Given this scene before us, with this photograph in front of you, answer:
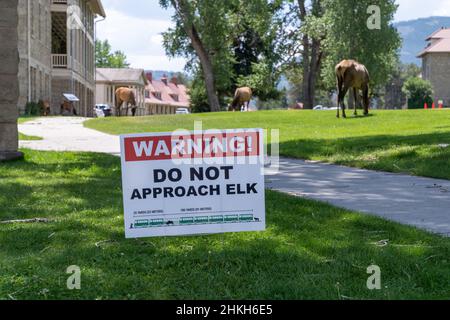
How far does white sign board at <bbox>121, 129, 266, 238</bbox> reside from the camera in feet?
15.9

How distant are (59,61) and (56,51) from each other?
3738 millimetres

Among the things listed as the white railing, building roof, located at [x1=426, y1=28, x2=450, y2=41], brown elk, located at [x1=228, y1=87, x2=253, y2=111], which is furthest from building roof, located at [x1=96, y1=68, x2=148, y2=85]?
brown elk, located at [x1=228, y1=87, x2=253, y2=111]

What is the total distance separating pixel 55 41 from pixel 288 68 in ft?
65.6

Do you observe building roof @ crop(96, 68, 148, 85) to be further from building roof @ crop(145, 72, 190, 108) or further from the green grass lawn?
the green grass lawn

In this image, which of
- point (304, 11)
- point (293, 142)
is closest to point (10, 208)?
point (293, 142)

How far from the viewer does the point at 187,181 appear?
4934 millimetres

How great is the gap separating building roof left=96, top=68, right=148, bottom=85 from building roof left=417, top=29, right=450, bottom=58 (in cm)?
4358

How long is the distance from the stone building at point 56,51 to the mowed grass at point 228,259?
35483 millimetres

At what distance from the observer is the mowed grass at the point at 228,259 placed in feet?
13.8

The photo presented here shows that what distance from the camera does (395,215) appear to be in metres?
6.92

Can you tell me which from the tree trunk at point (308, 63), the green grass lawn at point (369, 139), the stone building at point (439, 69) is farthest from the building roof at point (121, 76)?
the green grass lawn at point (369, 139)

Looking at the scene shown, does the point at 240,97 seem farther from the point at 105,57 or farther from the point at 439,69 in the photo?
the point at 105,57

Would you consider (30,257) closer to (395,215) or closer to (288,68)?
(395,215)

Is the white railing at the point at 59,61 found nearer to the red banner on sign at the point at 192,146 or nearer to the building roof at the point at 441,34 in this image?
the red banner on sign at the point at 192,146
